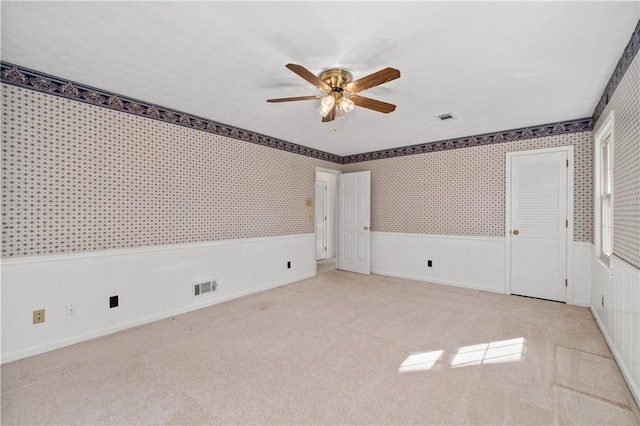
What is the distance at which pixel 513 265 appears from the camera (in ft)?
13.7

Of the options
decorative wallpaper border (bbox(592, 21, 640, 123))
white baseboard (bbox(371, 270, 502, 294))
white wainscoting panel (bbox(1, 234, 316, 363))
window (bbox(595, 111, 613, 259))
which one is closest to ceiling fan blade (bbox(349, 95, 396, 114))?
decorative wallpaper border (bbox(592, 21, 640, 123))

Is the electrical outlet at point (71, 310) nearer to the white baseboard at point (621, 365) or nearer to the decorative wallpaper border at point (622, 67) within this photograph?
the white baseboard at point (621, 365)

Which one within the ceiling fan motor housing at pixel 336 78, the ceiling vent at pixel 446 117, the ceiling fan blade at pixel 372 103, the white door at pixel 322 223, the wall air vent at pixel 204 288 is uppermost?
the ceiling vent at pixel 446 117

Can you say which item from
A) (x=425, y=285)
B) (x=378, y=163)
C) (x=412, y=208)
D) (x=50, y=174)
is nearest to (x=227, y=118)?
(x=50, y=174)

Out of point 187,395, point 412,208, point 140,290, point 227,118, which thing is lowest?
point 187,395

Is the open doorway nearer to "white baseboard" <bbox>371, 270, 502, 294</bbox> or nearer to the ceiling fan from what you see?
"white baseboard" <bbox>371, 270, 502, 294</bbox>

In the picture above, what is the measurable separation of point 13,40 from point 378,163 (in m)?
4.81

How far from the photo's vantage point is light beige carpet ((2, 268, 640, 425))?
69.0 inches

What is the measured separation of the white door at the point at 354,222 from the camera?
5516 millimetres

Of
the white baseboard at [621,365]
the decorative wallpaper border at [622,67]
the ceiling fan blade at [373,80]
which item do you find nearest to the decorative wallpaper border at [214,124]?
the decorative wallpaper border at [622,67]

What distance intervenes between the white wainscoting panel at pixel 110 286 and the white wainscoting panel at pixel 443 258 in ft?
7.74

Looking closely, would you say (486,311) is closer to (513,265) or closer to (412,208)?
(513,265)

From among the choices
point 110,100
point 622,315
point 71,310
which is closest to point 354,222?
point 622,315

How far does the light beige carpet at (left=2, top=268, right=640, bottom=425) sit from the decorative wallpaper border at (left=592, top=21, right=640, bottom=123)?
90.2 inches
